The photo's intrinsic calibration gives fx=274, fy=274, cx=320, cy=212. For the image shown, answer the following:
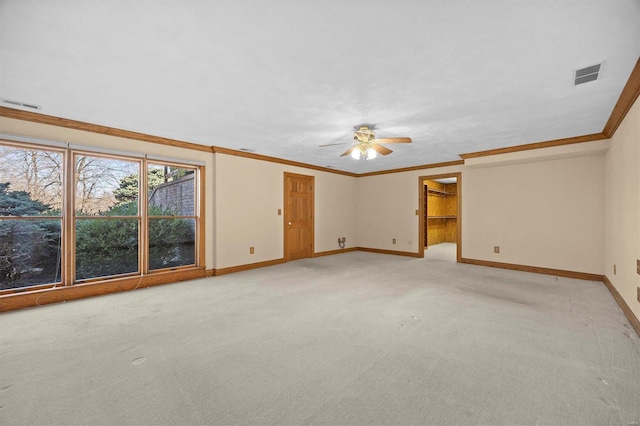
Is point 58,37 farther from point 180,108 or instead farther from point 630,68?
point 630,68

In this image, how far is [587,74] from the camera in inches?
90.9

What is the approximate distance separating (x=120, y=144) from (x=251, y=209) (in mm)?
2308

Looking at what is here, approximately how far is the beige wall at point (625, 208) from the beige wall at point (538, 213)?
41cm

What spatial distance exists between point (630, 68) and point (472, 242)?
400cm

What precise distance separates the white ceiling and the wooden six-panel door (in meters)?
2.70

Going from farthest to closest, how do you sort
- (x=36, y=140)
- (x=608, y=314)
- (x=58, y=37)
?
(x=36, y=140)
(x=608, y=314)
(x=58, y=37)

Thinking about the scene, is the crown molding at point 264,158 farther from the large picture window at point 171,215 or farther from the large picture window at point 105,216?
the large picture window at point 105,216

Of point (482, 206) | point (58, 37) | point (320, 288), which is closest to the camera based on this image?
point (58, 37)

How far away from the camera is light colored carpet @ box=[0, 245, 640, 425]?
1.51 m

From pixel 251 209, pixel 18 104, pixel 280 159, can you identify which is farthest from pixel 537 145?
pixel 18 104

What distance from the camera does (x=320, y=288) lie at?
3.97 m

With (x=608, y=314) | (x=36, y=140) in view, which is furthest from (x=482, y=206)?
(x=36, y=140)

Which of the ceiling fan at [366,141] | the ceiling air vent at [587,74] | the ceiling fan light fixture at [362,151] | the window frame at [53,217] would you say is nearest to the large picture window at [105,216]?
the window frame at [53,217]

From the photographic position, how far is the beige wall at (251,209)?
4.92m
